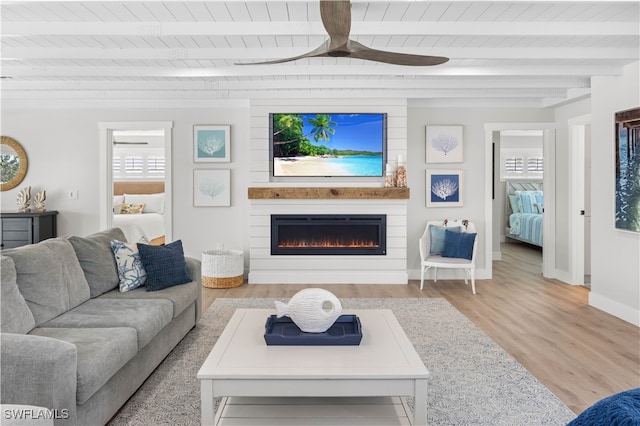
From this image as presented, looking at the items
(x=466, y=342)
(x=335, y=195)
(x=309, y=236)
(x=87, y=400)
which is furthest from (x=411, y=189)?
(x=87, y=400)

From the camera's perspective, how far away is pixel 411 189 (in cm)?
597

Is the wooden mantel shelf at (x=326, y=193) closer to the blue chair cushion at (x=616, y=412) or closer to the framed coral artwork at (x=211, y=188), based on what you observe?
the framed coral artwork at (x=211, y=188)

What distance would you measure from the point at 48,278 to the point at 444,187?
469cm

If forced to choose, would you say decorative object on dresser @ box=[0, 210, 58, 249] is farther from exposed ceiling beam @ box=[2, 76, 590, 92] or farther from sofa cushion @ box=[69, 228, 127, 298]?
sofa cushion @ box=[69, 228, 127, 298]

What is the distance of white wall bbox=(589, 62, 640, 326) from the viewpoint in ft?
13.1

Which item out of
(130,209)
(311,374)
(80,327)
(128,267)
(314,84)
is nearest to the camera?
(311,374)

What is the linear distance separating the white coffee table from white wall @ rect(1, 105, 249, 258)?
384 centimetres

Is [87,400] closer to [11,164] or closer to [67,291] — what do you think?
[67,291]

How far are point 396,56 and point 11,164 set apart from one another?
5733mm

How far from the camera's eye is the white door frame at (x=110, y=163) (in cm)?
591

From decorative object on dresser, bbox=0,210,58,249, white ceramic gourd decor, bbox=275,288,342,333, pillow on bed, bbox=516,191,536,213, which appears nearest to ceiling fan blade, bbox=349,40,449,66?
white ceramic gourd decor, bbox=275,288,342,333

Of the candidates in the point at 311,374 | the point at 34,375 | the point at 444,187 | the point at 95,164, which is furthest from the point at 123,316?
the point at 444,187

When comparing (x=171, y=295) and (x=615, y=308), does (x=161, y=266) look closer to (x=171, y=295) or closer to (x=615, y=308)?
(x=171, y=295)

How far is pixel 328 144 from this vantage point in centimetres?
574
